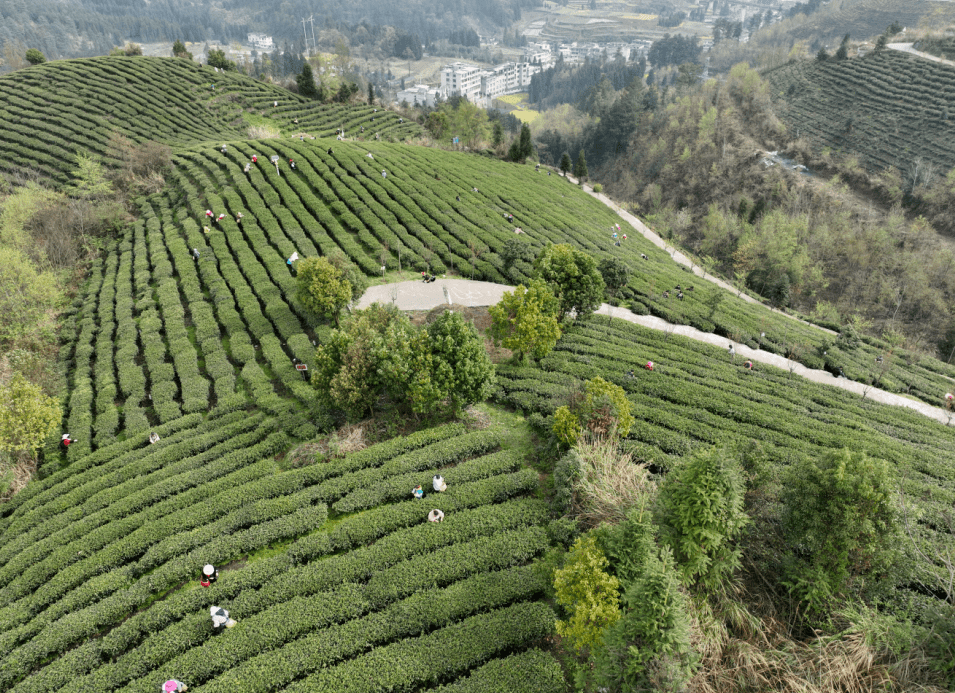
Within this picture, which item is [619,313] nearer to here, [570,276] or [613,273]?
[613,273]

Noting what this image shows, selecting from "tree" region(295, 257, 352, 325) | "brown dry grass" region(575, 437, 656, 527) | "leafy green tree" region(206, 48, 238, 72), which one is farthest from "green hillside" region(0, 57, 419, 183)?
"brown dry grass" region(575, 437, 656, 527)

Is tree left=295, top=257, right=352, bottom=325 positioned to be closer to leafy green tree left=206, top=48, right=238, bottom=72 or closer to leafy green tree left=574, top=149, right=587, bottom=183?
leafy green tree left=574, top=149, right=587, bottom=183

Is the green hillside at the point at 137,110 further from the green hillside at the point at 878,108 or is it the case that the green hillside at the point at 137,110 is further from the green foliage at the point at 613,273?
the green hillside at the point at 878,108

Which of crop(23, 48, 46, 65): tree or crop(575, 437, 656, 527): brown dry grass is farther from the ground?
crop(23, 48, 46, 65): tree

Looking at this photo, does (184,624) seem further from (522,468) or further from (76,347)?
(76,347)

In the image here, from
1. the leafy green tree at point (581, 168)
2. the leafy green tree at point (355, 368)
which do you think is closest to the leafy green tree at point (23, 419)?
the leafy green tree at point (355, 368)

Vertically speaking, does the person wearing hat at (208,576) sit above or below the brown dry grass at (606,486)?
below
